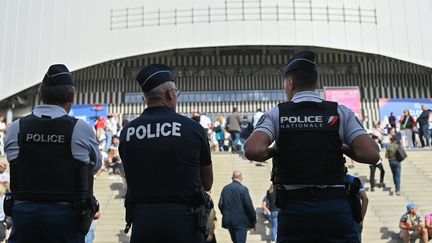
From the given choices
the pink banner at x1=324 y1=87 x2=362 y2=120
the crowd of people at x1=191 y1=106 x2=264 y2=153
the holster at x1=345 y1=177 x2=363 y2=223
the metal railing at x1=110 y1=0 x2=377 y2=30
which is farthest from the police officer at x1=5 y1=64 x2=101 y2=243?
the metal railing at x1=110 y1=0 x2=377 y2=30

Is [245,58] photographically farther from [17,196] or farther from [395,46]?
[17,196]

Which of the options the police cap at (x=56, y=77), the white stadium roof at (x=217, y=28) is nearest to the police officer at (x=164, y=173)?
the police cap at (x=56, y=77)

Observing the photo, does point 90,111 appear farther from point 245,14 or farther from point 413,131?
point 413,131

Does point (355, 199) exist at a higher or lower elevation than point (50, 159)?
lower

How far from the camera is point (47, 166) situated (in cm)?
318

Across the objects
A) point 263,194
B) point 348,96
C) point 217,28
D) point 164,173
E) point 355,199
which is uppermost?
point 217,28

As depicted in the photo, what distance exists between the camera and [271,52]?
2617cm

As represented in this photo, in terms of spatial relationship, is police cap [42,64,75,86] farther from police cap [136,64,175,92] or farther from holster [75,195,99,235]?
holster [75,195,99,235]

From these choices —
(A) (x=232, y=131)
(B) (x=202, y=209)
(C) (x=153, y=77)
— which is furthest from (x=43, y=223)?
(A) (x=232, y=131)

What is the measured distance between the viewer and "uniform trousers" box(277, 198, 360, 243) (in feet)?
9.20

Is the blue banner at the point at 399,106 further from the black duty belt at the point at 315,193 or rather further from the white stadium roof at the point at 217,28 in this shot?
the black duty belt at the point at 315,193

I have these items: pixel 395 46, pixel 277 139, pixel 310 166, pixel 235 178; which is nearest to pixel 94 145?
pixel 277 139

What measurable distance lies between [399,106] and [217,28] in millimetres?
10495

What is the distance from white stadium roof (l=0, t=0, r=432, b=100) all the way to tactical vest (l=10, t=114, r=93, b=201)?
22230 millimetres
